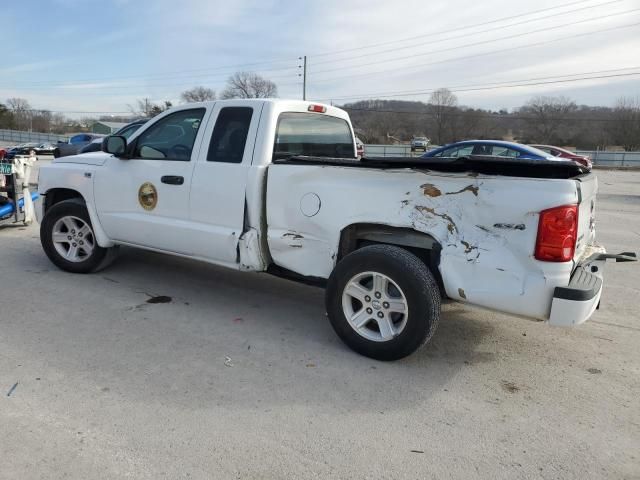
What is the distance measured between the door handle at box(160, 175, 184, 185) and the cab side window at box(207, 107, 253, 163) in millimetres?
353

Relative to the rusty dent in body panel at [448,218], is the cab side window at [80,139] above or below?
above

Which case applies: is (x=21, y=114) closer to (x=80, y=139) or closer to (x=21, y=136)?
(x=21, y=136)

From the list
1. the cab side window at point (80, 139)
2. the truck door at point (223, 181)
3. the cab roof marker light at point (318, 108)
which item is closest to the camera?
the truck door at point (223, 181)

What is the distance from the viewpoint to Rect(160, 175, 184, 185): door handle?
471cm

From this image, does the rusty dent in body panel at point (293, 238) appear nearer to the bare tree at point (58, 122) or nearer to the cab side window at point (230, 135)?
the cab side window at point (230, 135)

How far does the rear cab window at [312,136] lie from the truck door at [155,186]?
0.76 metres

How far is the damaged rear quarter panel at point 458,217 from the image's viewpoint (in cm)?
319

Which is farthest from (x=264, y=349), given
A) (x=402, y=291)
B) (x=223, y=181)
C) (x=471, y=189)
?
(x=471, y=189)

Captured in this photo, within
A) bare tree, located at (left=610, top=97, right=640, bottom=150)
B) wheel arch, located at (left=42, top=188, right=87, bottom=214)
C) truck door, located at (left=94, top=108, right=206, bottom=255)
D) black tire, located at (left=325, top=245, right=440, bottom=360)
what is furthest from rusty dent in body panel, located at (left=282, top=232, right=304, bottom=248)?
bare tree, located at (left=610, top=97, right=640, bottom=150)

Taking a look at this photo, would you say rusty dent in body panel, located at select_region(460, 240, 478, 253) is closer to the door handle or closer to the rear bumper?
the rear bumper

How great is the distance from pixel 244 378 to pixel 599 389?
2.37 metres

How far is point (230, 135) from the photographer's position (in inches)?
178

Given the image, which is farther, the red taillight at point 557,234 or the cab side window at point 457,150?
the cab side window at point 457,150

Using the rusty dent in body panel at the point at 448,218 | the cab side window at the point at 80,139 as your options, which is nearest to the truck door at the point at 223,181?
the rusty dent in body panel at the point at 448,218
